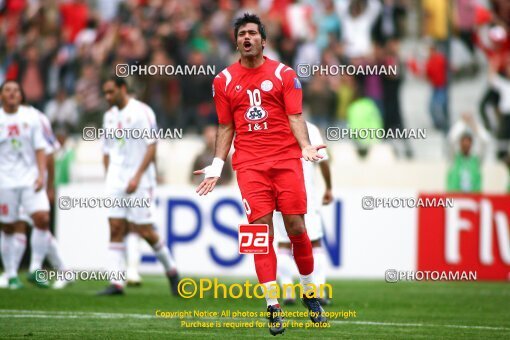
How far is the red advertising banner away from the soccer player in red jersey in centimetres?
808

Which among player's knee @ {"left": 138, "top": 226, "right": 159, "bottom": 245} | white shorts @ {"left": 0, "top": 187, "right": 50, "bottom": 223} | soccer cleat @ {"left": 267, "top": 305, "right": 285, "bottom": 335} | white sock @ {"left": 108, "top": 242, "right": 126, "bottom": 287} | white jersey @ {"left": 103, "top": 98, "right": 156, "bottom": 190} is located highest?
white jersey @ {"left": 103, "top": 98, "right": 156, "bottom": 190}

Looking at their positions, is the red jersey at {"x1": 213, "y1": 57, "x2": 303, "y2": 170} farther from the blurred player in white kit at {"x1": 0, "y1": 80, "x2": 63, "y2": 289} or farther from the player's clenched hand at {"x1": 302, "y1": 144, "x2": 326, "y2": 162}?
the blurred player in white kit at {"x1": 0, "y1": 80, "x2": 63, "y2": 289}

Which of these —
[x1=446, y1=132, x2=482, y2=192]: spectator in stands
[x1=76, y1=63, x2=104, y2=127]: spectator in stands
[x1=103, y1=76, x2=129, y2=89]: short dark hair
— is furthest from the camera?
[x1=76, y1=63, x2=104, y2=127]: spectator in stands

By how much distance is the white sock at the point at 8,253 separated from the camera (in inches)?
622

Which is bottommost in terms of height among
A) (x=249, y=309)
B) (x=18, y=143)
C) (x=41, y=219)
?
(x=249, y=309)

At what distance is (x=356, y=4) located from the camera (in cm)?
2372

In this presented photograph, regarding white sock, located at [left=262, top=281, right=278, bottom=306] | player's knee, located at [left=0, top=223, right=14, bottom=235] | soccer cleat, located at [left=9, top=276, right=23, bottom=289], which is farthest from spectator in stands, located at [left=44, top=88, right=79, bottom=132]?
white sock, located at [left=262, top=281, right=278, bottom=306]

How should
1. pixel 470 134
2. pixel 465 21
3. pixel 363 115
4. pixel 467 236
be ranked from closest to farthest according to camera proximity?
1. pixel 467 236
2. pixel 470 134
3. pixel 363 115
4. pixel 465 21

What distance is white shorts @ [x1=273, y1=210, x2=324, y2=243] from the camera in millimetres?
13742

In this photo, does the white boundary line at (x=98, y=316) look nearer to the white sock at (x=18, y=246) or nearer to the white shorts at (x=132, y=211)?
the white shorts at (x=132, y=211)

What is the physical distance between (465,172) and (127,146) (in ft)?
25.4

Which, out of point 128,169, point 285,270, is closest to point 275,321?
point 285,270

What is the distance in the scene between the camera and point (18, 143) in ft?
51.2

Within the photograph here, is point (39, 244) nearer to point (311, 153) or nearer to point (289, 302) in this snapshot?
point (289, 302)
